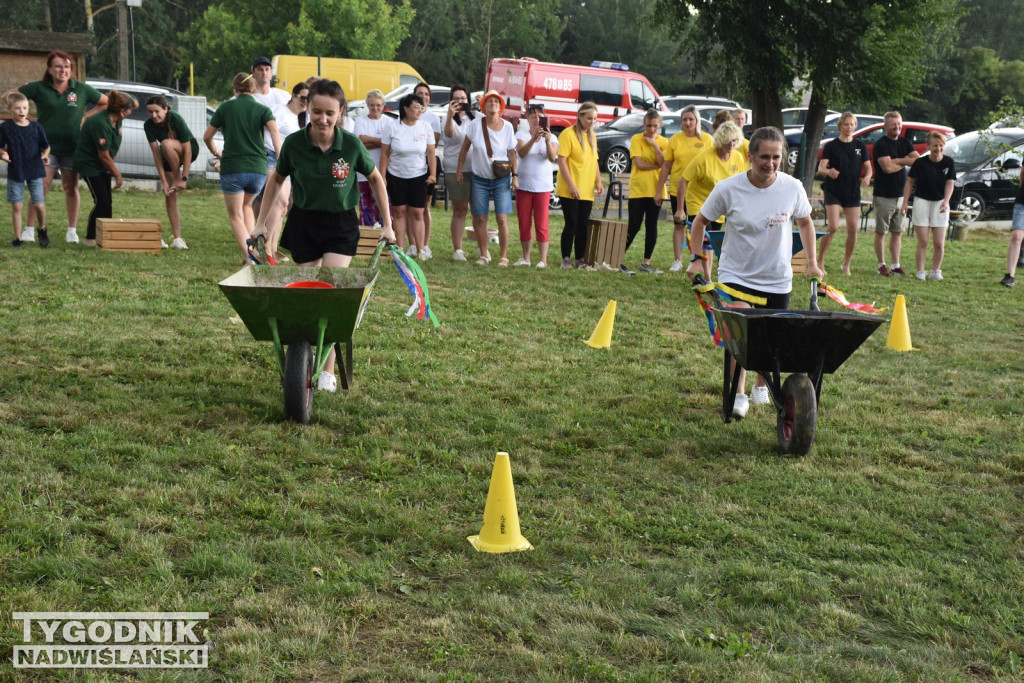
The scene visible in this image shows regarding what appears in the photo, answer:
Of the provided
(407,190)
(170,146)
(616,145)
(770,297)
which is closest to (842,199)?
(407,190)

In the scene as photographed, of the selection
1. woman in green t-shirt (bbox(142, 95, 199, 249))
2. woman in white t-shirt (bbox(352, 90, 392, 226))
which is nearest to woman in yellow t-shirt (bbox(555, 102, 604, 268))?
woman in white t-shirt (bbox(352, 90, 392, 226))

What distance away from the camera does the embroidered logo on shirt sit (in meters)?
6.00

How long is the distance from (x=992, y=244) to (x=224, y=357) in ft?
48.7

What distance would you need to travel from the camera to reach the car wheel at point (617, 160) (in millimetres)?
24359

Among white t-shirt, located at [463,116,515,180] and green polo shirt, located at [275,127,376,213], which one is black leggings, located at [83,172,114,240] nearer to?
white t-shirt, located at [463,116,515,180]

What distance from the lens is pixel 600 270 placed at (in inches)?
473

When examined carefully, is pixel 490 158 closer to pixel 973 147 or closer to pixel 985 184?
pixel 985 184

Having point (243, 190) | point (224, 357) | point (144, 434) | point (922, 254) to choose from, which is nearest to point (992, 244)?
point (922, 254)

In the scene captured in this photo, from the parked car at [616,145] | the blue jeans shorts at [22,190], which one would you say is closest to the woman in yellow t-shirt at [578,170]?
the blue jeans shorts at [22,190]

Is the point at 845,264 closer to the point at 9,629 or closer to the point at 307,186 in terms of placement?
the point at 307,186

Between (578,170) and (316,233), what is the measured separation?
5741 mm

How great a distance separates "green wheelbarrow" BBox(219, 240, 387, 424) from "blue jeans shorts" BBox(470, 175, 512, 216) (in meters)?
5.88

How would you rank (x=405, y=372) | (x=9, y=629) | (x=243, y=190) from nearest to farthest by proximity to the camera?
(x=9, y=629) → (x=405, y=372) → (x=243, y=190)

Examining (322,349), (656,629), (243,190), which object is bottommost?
(656,629)
